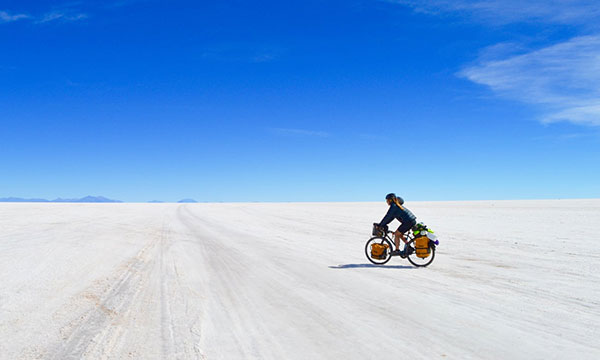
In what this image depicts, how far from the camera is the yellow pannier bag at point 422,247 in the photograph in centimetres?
1114

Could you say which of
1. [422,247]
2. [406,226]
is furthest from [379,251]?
[422,247]

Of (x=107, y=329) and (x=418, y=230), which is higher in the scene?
(x=418, y=230)

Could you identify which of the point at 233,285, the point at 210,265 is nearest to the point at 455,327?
the point at 233,285

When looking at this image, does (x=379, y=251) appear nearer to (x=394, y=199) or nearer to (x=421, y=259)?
(x=421, y=259)

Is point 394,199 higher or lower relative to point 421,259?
higher

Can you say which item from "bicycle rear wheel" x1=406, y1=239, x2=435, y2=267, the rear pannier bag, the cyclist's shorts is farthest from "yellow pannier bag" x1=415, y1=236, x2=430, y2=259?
the rear pannier bag

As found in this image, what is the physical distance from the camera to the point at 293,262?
38.5ft

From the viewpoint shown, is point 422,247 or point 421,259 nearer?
point 422,247

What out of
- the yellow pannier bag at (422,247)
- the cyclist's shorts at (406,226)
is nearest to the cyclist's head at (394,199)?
the cyclist's shorts at (406,226)

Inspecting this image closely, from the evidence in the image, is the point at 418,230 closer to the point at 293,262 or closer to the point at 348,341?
the point at 293,262

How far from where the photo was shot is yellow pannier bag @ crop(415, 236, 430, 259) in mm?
11141

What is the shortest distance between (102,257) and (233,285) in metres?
5.78

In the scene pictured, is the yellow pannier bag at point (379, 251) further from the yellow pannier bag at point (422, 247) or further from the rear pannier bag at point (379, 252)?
the yellow pannier bag at point (422, 247)

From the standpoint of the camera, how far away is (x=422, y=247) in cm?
1115
